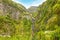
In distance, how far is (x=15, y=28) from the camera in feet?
443

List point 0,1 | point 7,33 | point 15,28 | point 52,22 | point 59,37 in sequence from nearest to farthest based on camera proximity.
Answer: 1. point 59,37
2. point 52,22
3. point 7,33
4. point 15,28
5. point 0,1

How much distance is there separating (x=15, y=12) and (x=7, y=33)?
7367cm

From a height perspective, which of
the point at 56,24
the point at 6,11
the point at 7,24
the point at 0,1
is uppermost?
the point at 0,1

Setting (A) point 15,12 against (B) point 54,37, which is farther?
(A) point 15,12

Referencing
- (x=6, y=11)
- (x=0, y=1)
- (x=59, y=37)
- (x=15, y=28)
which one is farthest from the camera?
(x=0, y=1)

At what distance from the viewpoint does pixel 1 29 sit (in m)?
126

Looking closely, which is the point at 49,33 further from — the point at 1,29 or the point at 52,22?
the point at 1,29

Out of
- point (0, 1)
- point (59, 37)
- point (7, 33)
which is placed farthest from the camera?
point (0, 1)

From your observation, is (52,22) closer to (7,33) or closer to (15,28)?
(7,33)

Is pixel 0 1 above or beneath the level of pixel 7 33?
above

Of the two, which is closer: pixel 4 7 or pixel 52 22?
pixel 52 22

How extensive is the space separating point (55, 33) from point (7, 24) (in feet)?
402

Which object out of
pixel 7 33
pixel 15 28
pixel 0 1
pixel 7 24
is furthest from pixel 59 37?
pixel 0 1

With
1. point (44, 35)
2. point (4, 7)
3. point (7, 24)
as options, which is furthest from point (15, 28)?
point (44, 35)
